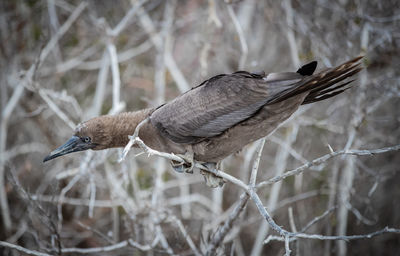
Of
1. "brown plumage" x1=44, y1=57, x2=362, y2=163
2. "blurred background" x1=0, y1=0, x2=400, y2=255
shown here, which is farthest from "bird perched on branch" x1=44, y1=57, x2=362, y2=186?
"blurred background" x1=0, y1=0, x2=400, y2=255

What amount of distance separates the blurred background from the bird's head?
251mm

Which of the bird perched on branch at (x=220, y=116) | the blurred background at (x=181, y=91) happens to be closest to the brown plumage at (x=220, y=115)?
the bird perched on branch at (x=220, y=116)

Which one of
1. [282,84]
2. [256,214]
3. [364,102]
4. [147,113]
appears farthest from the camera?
[256,214]

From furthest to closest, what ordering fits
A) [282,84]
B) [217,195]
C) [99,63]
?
[99,63]
[217,195]
[282,84]

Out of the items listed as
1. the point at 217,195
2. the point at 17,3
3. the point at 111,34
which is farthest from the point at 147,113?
the point at 17,3

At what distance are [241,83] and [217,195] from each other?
2331 millimetres

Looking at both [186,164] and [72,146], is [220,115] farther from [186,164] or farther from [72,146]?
[72,146]

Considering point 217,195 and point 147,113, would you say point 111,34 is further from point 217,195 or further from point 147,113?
point 217,195

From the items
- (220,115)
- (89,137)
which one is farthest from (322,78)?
(89,137)

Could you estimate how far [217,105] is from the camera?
3.55m

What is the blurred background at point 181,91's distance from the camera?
4547mm

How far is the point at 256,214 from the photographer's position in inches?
232

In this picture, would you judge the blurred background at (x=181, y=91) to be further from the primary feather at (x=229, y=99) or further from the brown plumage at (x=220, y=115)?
the primary feather at (x=229, y=99)

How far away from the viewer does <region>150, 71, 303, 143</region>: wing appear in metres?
3.36
